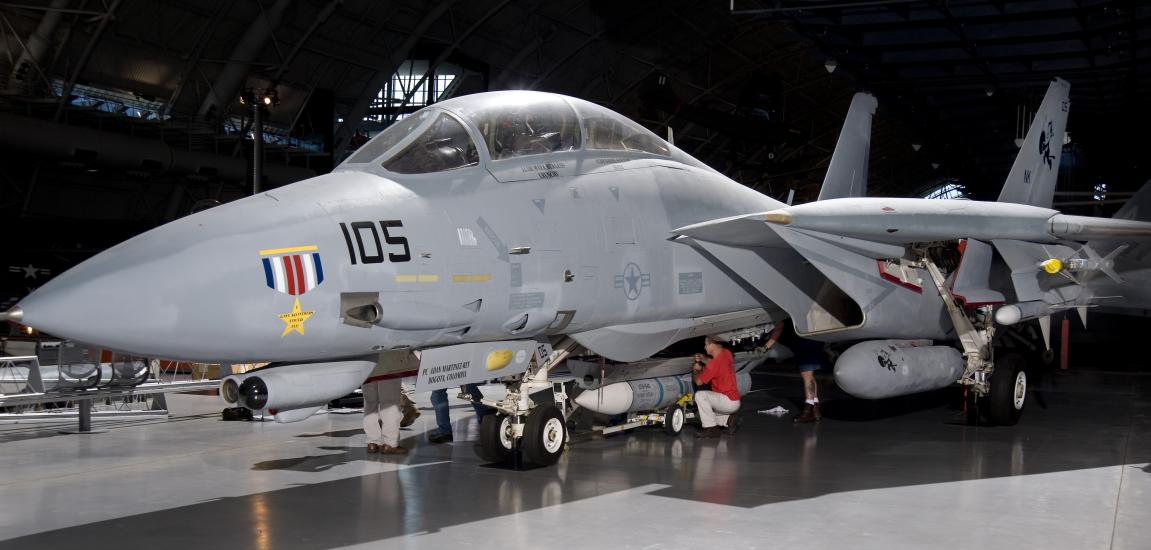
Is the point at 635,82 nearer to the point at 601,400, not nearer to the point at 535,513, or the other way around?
the point at 601,400

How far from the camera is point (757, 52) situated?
127 ft

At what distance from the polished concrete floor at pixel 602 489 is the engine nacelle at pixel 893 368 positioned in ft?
1.80

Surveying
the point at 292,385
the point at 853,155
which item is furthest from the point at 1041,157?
the point at 292,385

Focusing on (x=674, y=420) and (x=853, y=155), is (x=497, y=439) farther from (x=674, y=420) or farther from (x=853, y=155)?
(x=853, y=155)

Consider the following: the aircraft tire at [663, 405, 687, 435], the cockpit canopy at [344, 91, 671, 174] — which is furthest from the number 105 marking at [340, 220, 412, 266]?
the aircraft tire at [663, 405, 687, 435]

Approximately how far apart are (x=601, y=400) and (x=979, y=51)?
36.8ft

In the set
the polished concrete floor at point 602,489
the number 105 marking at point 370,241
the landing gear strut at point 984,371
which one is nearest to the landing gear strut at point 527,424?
the polished concrete floor at point 602,489

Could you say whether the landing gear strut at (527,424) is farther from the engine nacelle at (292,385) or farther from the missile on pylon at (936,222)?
the missile on pylon at (936,222)

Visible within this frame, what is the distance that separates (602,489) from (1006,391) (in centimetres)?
549

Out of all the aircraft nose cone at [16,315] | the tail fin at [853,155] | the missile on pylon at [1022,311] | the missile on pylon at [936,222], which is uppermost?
the tail fin at [853,155]

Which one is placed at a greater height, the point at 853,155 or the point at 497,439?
the point at 853,155

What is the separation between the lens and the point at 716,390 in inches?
396

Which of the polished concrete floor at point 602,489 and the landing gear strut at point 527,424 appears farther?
the landing gear strut at point 527,424

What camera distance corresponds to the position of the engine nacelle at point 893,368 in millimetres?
9445
